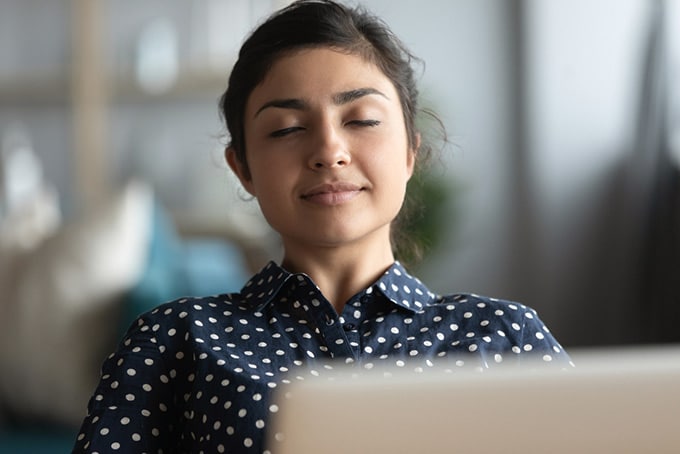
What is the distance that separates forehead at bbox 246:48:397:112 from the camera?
43.6 inches

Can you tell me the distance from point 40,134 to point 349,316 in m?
4.00

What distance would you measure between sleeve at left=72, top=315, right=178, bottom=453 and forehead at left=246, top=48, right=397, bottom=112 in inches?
10.3

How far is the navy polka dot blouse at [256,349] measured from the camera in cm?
102

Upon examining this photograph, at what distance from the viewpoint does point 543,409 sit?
53cm

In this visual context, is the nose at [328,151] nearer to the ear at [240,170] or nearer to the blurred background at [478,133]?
the ear at [240,170]

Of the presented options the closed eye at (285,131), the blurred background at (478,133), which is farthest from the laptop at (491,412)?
the blurred background at (478,133)

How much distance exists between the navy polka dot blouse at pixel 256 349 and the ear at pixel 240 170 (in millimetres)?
98

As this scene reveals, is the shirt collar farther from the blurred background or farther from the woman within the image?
the blurred background

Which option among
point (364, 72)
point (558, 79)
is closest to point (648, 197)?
point (558, 79)

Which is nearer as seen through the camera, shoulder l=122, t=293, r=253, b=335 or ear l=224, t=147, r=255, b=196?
shoulder l=122, t=293, r=253, b=335

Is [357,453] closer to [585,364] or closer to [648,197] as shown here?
[585,364]

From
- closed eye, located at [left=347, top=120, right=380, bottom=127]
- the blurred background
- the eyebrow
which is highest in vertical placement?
the eyebrow

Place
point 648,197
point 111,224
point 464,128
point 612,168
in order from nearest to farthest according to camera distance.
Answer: point 111,224, point 648,197, point 612,168, point 464,128

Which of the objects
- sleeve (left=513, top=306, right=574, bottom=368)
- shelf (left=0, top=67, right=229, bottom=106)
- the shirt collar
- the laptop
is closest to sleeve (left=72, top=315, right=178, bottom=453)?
the shirt collar
